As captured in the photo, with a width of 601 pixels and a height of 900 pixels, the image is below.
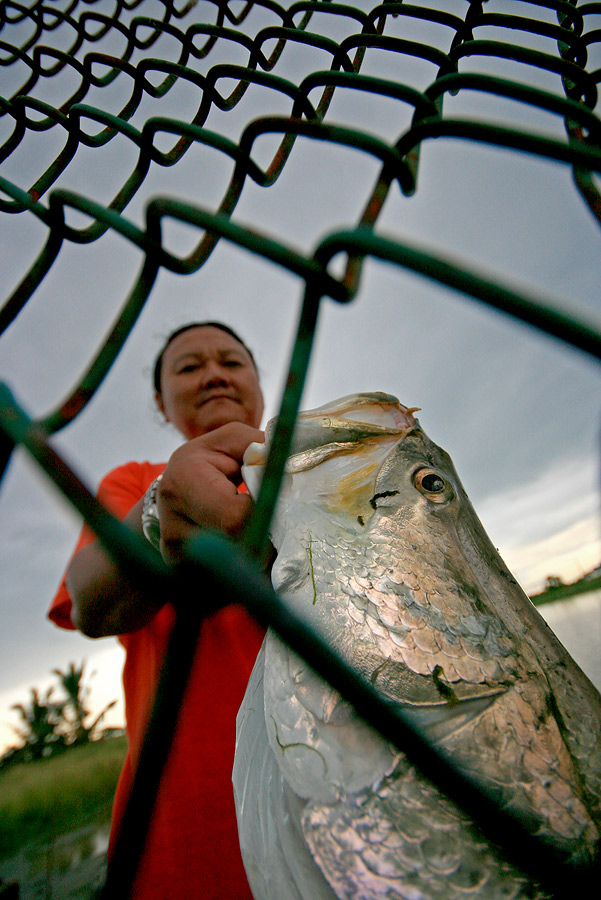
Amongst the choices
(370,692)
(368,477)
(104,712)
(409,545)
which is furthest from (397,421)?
(104,712)

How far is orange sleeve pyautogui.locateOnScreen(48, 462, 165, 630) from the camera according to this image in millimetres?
1709

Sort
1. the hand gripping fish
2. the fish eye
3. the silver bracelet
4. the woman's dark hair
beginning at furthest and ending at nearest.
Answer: the woman's dark hair
the silver bracelet
the fish eye
the hand gripping fish

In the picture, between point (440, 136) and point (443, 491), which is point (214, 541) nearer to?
point (440, 136)

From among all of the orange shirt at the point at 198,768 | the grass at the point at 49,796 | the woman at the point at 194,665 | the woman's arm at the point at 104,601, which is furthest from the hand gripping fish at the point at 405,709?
the grass at the point at 49,796

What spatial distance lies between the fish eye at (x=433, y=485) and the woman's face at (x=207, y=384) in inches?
42.5

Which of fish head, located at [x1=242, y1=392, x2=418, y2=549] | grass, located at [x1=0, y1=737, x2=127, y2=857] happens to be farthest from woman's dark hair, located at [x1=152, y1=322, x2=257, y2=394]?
grass, located at [x1=0, y1=737, x2=127, y2=857]

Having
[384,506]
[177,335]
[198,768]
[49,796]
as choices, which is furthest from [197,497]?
[49,796]

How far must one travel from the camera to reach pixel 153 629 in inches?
60.1

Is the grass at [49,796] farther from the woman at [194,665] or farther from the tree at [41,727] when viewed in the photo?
the woman at [194,665]

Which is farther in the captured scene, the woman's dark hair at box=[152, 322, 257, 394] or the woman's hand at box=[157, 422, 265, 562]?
the woman's dark hair at box=[152, 322, 257, 394]

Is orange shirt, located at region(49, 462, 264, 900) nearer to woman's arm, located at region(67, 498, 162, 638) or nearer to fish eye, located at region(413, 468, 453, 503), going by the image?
woman's arm, located at region(67, 498, 162, 638)

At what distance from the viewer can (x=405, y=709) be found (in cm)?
59

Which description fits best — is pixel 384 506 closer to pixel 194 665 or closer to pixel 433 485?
pixel 433 485

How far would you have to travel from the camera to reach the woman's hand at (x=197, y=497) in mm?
799
